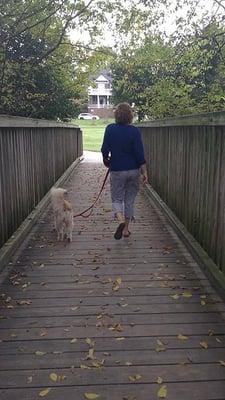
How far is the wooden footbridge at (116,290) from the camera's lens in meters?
2.99

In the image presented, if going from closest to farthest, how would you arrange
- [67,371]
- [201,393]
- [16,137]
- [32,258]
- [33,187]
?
1. [201,393]
2. [67,371]
3. [32,258]
4. [16,137]
5. [33,187]

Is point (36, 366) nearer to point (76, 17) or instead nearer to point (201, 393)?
point (201, 393)

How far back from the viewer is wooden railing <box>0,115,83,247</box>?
18.4ft

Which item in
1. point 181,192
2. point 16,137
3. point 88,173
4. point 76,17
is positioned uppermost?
point 76,17

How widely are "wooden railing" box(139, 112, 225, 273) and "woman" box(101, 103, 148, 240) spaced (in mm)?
685

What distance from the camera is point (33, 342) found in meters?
3.47

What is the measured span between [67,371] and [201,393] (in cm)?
87

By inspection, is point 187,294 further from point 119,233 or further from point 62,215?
point 62,215

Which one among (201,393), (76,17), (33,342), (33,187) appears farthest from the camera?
(76,17)

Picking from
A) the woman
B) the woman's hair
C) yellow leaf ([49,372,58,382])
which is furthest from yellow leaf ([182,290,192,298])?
the woman's hair

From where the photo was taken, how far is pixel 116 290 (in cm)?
457

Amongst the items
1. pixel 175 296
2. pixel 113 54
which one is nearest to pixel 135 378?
pixel 175 296

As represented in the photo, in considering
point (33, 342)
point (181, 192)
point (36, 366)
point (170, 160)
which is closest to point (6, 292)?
point (33, 342)

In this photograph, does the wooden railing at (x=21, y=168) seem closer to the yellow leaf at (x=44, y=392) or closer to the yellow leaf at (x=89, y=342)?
the yellow leaf at (x=89, y=342)
